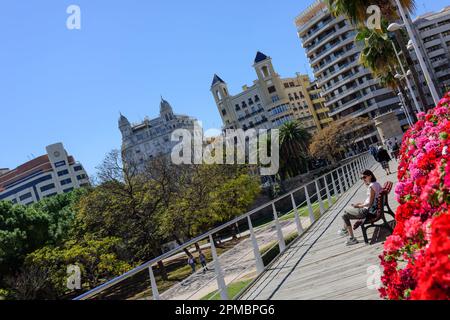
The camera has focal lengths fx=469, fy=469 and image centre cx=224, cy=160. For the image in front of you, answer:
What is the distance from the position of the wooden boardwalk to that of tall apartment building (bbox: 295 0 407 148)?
7484 cm

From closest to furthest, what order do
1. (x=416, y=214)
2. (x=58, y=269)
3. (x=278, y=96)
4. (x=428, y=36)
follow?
(x=416, y=214)
(x=58, y=269)
(x=428, y=36)
(x=278, y=96)

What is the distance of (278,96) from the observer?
104m

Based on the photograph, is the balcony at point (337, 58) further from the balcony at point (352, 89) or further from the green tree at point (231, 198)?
the green tree at point (231, 198)

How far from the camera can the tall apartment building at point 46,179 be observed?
124312mm

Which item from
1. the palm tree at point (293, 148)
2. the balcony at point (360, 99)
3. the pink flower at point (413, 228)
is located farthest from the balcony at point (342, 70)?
the pink flower at point (413, 228)

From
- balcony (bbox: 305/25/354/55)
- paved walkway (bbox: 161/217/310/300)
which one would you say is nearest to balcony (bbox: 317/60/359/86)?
balcony (bbox: 305/25/354/55)

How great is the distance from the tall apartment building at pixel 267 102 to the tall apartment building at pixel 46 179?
42919 millimetres

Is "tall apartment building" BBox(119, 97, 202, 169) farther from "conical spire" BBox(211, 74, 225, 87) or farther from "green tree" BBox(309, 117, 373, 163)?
"green tree" BBox(309, 117, 373, 163)

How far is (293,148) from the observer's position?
2530 inches

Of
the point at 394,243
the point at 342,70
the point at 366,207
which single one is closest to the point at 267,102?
the point at 342,70

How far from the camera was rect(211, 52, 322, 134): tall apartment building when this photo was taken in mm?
103562

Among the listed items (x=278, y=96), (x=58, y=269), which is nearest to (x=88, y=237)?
(x=58, y=269)
